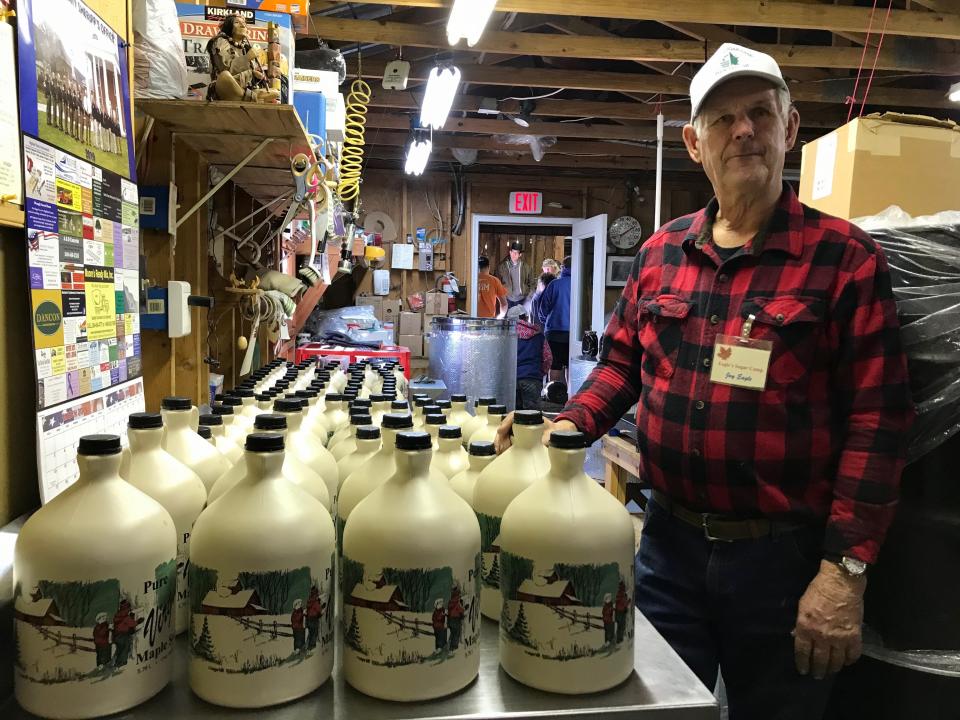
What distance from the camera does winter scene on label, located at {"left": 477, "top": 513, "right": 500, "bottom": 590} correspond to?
1.08 meters

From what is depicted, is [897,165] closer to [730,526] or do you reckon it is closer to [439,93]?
[730,526]

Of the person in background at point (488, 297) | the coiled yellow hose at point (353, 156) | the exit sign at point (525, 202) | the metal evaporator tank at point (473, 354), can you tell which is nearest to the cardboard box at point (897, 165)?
the coiled yellow hose at point (353, 156)

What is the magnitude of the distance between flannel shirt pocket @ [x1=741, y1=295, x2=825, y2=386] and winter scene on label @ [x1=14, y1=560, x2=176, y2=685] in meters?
1.13

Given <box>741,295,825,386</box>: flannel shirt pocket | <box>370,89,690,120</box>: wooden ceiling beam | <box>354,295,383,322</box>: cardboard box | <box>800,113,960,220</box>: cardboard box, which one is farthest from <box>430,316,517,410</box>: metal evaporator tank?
<box>741,295,825,386</box>: flannel shirt pocket

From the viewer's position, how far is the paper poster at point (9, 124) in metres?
1.07

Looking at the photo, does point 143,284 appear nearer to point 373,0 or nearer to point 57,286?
point 57,286

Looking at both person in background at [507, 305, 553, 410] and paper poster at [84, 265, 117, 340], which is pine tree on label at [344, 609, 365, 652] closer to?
paper poster at [84, 265, 117, 340]

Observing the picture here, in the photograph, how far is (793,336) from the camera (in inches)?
52.6

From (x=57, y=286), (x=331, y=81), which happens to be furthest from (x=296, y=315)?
(x=57, y=286)

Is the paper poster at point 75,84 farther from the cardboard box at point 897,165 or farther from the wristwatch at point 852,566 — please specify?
the cardboard box at point 897,165

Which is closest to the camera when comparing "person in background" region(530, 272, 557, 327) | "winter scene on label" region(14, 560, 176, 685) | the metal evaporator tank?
"winter scene on label" region(14, 560, 176, 685)

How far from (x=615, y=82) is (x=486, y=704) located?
175 inches

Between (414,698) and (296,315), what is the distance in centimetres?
370

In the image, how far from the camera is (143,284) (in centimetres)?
193
